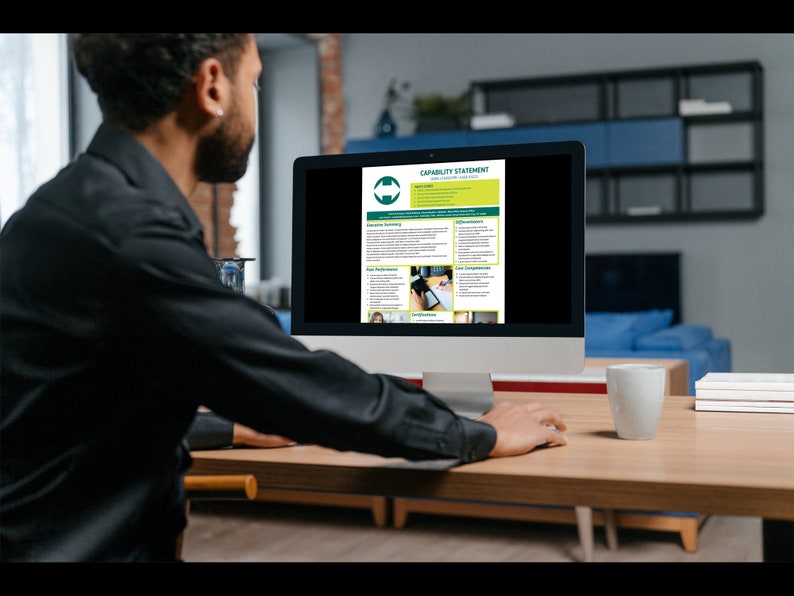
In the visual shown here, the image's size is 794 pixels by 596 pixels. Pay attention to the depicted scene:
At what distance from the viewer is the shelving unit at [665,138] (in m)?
6.21

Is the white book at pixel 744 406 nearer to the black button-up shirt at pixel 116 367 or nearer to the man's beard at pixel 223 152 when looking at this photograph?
the black button-up shirt at pixel 116 367

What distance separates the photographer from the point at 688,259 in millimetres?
6426

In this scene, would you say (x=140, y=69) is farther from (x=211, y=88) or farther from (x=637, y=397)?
(x=637, y=397)

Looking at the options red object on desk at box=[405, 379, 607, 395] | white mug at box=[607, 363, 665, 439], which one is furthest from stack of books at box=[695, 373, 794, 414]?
red object on desk at box=[405, 379, 607, 395]

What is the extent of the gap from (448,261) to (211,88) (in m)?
0.53

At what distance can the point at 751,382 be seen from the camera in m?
1.36

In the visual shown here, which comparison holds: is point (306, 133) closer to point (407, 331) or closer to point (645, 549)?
point (645, 549)

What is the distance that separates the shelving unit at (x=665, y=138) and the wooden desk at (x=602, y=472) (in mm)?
5347

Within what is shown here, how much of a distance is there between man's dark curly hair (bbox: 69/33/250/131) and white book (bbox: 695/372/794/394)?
88cm

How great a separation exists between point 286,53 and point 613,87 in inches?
106

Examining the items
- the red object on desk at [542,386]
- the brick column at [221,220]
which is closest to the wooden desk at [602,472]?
the red object on desk at [542,386]

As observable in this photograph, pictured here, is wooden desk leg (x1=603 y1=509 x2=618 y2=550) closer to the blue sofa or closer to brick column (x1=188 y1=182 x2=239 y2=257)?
the blue sofa

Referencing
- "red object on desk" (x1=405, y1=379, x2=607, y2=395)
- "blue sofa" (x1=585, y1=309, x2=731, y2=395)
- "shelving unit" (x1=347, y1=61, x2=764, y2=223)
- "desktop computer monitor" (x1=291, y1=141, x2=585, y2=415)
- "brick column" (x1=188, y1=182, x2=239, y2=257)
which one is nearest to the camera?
"desktop computer monitor" (x1=291, y1=141, x2=585, y2=415)

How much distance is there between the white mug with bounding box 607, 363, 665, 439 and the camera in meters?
1.14
